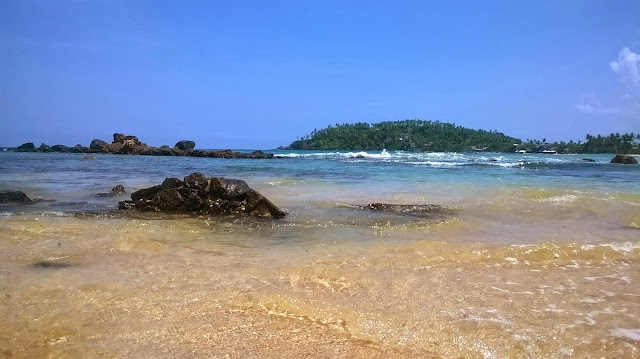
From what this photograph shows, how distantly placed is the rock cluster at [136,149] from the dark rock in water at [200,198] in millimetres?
46950

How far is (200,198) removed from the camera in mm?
8312

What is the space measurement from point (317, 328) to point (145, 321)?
3.79 ft

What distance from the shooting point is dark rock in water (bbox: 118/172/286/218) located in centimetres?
805

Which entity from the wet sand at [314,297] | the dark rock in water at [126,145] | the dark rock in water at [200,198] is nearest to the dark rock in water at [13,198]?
the dark rock in water at [200,198]

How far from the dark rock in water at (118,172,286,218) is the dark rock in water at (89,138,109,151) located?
6547 centimetres

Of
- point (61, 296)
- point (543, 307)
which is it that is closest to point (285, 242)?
point (61, 296)

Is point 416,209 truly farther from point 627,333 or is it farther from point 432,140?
point 432,140

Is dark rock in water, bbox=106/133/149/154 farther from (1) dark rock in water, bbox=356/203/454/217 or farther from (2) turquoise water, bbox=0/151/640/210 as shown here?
(1) dark rock in water, bbox=356/203/454/217

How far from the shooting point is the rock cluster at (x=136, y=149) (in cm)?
5772

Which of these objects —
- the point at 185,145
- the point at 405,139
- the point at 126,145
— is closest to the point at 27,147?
the point at 126,145

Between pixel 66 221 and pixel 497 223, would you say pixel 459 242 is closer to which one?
pixel 497 223

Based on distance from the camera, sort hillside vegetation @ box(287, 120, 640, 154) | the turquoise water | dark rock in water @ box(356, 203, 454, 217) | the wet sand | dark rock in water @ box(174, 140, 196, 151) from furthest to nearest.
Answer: hillside vegetation @ box(287, 120, 640, 154), dark rock in water @ box(174, 140, 196, 151), the turquoise water, dark rock in water @ box(356, 203, 454, 217), the wet sand

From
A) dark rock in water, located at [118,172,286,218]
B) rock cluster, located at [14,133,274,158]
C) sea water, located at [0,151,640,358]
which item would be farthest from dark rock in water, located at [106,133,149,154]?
sea water, located at [0,151,640,358]

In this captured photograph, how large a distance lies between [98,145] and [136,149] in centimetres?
1082
